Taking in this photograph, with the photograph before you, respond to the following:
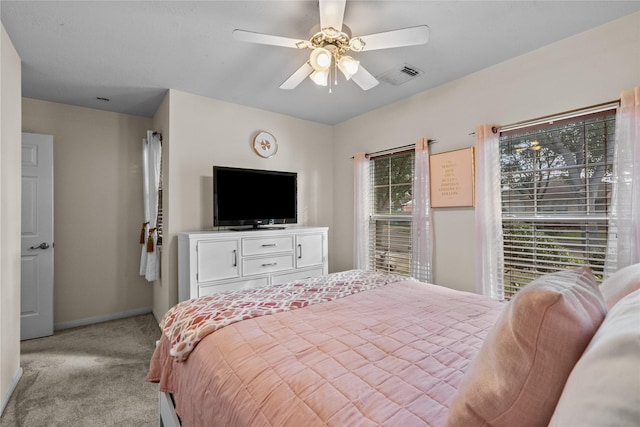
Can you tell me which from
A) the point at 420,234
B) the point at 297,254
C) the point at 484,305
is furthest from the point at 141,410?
the point at 420,234

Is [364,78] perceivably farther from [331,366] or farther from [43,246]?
[43,246]

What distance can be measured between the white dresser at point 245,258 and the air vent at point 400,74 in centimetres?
179

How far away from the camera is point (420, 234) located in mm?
3102

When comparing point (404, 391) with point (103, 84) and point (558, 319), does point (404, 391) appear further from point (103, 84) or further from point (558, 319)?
point (103, 84)

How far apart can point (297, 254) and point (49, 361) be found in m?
2.39

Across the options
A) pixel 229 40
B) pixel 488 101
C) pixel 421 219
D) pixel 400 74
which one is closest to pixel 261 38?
pixel 229 40

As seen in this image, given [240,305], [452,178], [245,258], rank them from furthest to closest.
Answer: [245,258], [452,178], [240,305]

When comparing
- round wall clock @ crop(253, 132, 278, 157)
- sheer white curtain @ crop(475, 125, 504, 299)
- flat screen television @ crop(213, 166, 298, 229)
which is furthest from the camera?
round wall clock @ crop(253, 132, 278, 157)

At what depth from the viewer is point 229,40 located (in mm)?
2199

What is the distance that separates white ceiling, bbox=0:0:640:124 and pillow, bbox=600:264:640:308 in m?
1.69

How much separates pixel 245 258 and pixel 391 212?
69.9 inches

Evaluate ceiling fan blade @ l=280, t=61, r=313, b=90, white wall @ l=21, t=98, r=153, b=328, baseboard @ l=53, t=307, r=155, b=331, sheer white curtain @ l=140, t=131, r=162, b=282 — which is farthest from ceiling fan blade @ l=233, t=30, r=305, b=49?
baseboard @ l=53, t=307, r=155, b=331

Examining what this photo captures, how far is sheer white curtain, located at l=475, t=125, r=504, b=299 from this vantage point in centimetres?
254

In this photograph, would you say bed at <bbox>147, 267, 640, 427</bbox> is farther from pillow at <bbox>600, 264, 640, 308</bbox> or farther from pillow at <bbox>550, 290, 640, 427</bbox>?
pillow at <bbox>600, 264, 640, 308</bbox>
